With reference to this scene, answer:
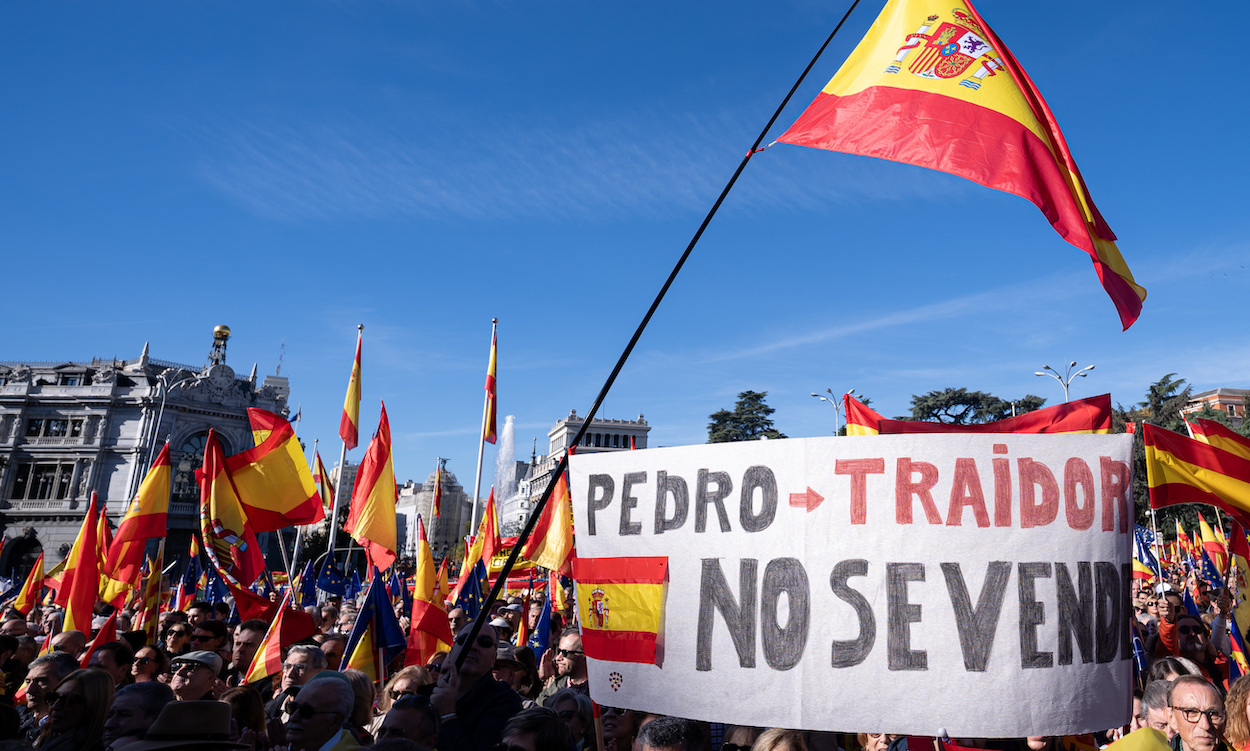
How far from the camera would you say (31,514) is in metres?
56.9

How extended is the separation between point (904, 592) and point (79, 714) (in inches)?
164

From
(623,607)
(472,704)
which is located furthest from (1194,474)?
(472,704)

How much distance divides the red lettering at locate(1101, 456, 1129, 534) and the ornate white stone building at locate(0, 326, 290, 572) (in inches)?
2411

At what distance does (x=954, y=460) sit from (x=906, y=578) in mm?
563

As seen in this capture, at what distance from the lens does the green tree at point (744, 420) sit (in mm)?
56156

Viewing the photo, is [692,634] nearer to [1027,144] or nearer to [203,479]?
[1027,144]

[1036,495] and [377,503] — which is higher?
[377,503]

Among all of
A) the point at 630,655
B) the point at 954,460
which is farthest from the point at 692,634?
the point at 954,460

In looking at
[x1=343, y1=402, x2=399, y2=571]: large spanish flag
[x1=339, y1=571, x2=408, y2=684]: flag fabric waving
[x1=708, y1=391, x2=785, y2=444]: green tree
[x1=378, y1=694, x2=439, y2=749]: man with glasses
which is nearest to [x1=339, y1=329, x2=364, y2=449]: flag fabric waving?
[x1=343, y1=402, x2=399, y2=571]: large spanish flag

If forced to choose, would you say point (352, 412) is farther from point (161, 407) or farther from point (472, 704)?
point (161, 407)

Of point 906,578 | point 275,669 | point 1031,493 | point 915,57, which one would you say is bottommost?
point 275,669

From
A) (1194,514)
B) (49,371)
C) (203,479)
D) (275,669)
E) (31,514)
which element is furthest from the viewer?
(49,371)

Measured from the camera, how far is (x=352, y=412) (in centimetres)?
1520

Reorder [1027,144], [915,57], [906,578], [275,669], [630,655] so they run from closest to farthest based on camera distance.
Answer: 1. [906,578]
2. [630,655]
3. [1027,144]
4. [915,57]
5. [275,669]
